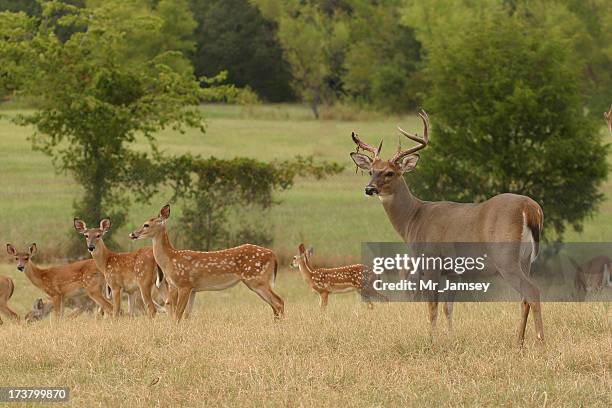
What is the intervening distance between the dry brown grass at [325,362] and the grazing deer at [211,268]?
129 cm

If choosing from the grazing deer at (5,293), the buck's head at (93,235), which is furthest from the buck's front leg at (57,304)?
the buck's head at (93,235)

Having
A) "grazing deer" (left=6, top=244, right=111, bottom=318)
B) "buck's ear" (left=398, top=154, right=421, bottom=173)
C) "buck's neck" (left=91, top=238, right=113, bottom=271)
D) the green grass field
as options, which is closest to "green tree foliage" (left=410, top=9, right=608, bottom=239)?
the green grass field

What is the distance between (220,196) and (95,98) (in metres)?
3.49

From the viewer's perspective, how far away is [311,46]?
82875 mm

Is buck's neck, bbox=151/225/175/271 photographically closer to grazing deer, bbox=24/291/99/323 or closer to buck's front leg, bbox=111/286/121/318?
buck's front leg, bbox=111/286/121/318

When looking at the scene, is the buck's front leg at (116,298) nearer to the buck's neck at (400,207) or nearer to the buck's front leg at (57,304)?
the buck's front leg at (57,304)

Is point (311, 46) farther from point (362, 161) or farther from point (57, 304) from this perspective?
point (362, 161)

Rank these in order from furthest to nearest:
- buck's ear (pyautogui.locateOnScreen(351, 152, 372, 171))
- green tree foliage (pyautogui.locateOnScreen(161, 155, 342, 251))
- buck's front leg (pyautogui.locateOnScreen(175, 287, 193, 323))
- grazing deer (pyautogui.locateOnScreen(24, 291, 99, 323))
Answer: green tree foliage (pyautogui.locateOnScreen(161, 155, 342, 251)), grazing deer (pyautogui.locateOnScreen(24, 291, 99, 323)), buck's front leg (pyautogui.locateOnScreen(175, 287, 193, 323)), buck's ear (pyautogui.locateOnScreen(351, 152, 372, 171))

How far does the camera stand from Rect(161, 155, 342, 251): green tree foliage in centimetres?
2583

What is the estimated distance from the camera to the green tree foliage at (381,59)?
76688mm

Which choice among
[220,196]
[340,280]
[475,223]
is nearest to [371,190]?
[475,223]

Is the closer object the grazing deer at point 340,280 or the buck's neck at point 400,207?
the buck's neck at point 400,207

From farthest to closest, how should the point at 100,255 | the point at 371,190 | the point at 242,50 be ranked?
the point at 242,50 → the point at 100,255 → the point at 371,190

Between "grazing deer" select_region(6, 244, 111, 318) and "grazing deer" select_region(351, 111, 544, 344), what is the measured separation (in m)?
4.69
